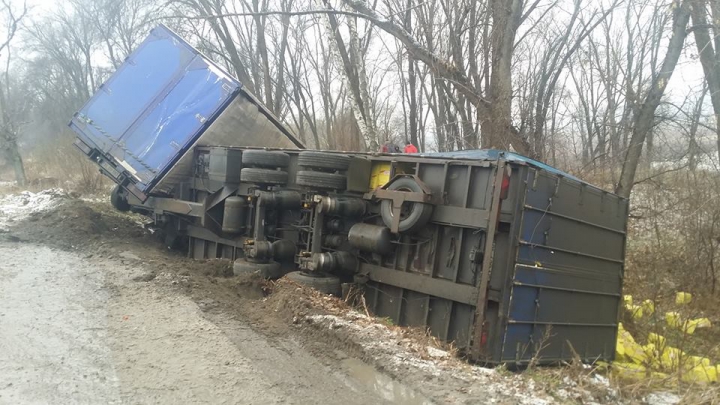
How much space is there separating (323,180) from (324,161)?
240 mm

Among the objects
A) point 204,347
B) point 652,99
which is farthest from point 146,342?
point 652,99

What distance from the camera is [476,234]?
578 cm

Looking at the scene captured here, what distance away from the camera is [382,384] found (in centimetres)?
423

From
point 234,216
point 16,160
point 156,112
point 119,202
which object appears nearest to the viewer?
point 234,216

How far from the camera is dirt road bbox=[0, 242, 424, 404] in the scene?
152 inches

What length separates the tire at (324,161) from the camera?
678 centimetres

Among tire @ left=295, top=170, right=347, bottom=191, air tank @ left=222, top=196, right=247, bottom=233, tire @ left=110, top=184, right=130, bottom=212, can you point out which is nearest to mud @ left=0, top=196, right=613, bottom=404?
air tank @ left=222, top=196, right=247, bottom=233

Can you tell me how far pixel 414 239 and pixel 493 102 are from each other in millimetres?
5034

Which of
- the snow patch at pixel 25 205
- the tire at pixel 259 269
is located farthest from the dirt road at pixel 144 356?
the snow patch at pixel 25 205

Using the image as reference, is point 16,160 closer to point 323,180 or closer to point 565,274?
point 323,180

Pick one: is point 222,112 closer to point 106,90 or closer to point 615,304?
point 106,90

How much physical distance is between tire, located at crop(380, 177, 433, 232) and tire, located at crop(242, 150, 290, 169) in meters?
1.81

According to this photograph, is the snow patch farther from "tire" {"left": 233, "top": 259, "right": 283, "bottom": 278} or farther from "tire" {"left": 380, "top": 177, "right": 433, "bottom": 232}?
"tire" {"left": 380, "top": 177, "right": 433, "bottom": 232}

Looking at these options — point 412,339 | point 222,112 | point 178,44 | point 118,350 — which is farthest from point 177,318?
point 178,44
